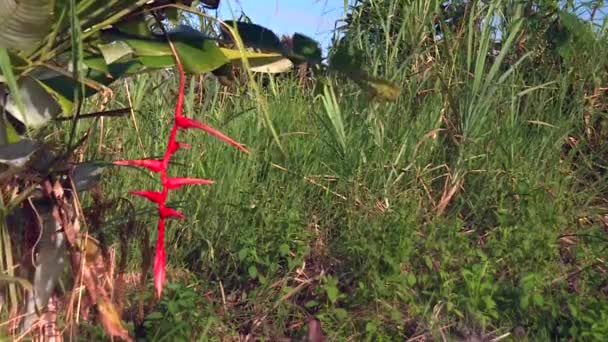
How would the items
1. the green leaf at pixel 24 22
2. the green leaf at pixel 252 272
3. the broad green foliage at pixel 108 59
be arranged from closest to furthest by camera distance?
1. the green leaf at pixel 24 22
2. the broad green foliage at pixel 108 59
3. the green leaf at pixel 252 272

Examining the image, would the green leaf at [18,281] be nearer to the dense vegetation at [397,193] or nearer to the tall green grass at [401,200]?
the dense vegetation at [397,193]

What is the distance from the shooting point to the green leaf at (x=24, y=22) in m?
1.67

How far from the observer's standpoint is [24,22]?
5.58ft

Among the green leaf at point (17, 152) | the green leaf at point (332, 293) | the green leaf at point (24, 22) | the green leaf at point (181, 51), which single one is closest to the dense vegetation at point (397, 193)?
the green leaf at point (332, 293)

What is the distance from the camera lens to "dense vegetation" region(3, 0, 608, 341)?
3268mm

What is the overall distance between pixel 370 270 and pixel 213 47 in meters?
1.68

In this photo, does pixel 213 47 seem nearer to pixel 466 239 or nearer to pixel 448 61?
pixel 466 239

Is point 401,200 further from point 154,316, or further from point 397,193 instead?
point 154,316

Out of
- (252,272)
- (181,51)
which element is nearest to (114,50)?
(181,51)

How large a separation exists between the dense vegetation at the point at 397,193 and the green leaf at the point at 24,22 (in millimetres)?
679

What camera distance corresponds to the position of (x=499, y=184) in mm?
4074

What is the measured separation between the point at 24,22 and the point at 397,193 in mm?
2461

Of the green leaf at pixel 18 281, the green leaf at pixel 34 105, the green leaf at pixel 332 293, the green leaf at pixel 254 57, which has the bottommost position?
the green leaf at pixel 332 293

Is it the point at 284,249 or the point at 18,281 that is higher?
the point at 18,281
